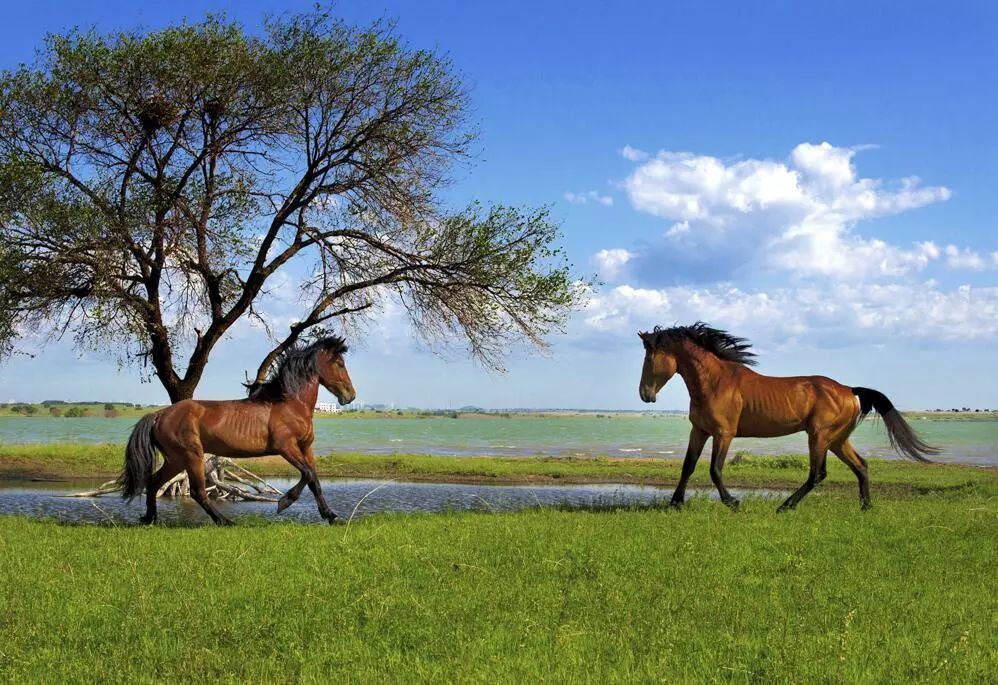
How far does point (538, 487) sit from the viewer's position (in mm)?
23812

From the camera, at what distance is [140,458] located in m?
12.7

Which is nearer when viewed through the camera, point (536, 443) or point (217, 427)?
point (217, 427)

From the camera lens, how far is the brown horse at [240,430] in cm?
1269

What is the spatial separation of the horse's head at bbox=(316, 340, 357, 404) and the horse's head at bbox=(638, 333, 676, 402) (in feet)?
15.9

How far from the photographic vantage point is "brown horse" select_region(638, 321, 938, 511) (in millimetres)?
13328

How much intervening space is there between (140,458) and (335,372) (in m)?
3.22

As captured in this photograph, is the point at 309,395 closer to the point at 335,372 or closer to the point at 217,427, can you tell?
the point at 335,372

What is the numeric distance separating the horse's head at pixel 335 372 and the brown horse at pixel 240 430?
0.02m

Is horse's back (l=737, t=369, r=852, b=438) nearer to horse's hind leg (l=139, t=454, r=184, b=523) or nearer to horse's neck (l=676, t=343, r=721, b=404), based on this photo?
horse's neck (l=676, t=343, r=721, b=404)

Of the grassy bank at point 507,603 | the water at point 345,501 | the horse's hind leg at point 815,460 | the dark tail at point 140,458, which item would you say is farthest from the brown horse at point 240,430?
the horse's hind leg at point 815,460

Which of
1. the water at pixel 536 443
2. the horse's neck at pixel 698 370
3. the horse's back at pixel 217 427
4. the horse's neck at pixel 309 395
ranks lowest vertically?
the water at pixel 536 443

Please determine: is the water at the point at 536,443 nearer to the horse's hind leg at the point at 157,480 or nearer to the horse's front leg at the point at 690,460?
the horse's front leg at the point at 690,460

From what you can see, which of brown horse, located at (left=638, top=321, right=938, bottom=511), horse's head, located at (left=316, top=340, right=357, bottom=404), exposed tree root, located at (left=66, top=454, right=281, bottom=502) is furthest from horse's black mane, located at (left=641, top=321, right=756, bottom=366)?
exposed tree root, located at (left=66, top=454, right=281, bottom=502)

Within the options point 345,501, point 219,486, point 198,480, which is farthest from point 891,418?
point 219,486
